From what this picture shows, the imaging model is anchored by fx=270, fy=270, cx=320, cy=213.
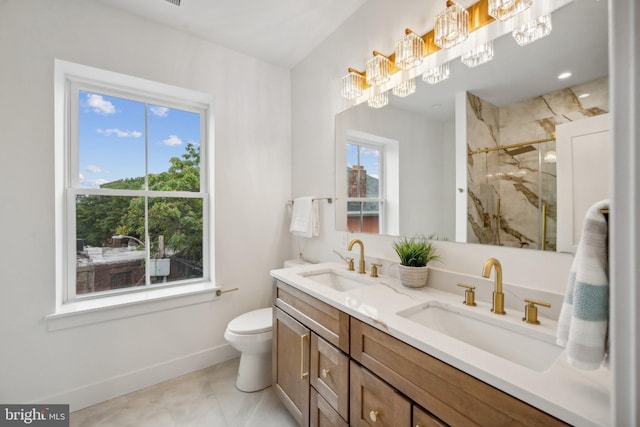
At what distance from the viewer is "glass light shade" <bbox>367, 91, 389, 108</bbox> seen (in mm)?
1657

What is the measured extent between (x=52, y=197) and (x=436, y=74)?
7.66ft

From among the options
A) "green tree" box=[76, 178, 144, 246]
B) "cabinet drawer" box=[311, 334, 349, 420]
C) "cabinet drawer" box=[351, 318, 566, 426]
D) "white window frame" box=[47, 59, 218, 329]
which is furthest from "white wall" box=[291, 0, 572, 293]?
"green tree" box=[76, 178, 144, 246]

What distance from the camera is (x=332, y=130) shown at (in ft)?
6.81

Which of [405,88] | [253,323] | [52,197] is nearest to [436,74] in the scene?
[405,88]

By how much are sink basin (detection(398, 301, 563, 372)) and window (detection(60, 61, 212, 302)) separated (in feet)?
6.28

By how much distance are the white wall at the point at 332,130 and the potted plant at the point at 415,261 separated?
0.08 m

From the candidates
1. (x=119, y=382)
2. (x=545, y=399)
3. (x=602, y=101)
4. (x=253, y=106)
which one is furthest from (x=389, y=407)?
(x=253, y=106)

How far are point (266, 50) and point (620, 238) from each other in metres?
2.53

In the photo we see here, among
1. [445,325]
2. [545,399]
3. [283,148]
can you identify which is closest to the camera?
[545,399]

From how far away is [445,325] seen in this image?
112 cm

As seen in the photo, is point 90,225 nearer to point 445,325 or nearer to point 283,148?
point 283,148

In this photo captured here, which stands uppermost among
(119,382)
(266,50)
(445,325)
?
(266,50)

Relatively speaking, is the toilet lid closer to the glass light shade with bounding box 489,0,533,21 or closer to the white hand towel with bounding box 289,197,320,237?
the white hand towel with bounding box 289,197,320,237

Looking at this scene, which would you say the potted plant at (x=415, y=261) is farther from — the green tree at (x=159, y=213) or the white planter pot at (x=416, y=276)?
the green tree at (x=159, y=213)
